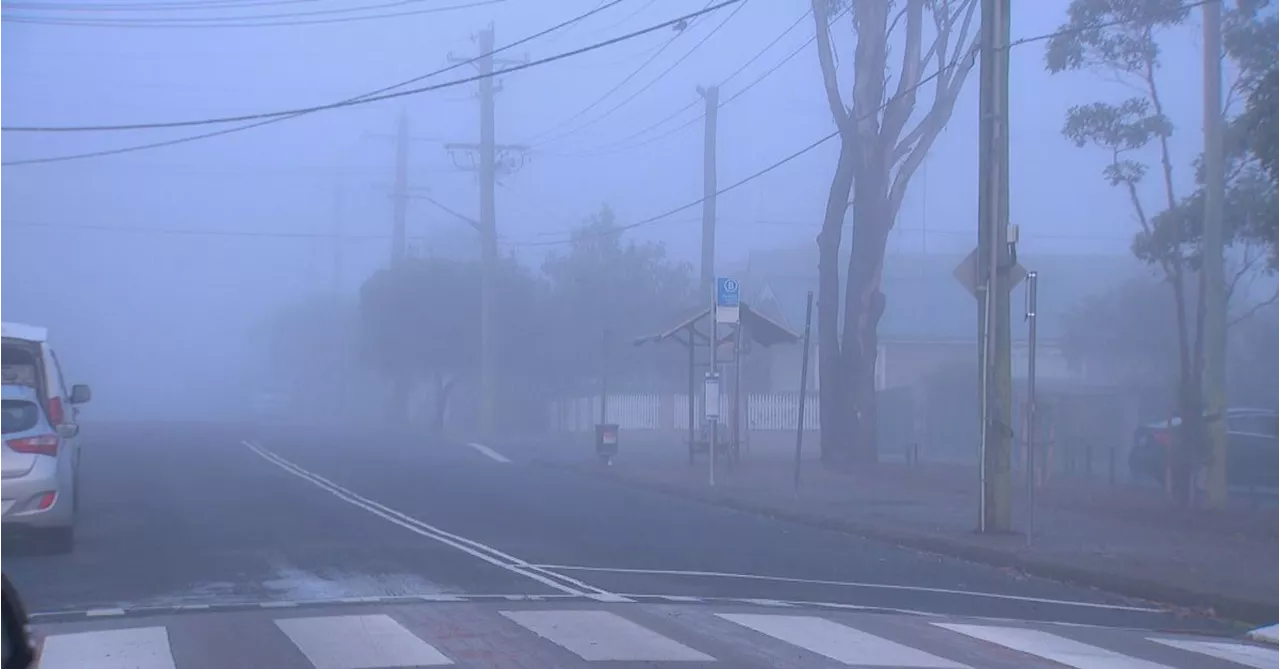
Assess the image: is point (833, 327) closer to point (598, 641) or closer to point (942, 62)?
point (942, 62)

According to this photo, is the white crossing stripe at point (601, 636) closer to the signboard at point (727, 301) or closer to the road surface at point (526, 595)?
the road surface at point (526, 595)

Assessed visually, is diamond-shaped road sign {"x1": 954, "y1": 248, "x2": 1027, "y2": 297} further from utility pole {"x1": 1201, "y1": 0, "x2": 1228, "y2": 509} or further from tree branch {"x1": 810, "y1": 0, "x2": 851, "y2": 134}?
tree branch {"x1": 810, "y1": 0, "x2": 851, "y2": 134}

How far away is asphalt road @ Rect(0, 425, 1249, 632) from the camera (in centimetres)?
1241

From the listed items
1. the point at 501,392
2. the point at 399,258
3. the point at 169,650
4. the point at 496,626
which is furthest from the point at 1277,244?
the point at 399,258

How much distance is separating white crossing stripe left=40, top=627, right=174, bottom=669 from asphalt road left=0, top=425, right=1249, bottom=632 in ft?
4.77

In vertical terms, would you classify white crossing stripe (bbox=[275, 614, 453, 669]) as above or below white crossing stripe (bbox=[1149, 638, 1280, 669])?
above

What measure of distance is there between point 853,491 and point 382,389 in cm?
5338

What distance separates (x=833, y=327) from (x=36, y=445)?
1870 centimetres

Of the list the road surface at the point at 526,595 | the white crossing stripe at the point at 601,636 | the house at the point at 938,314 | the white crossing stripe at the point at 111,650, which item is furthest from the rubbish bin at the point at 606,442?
the white crossing stripe at the point at 111,650

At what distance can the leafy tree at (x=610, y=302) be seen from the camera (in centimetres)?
5331

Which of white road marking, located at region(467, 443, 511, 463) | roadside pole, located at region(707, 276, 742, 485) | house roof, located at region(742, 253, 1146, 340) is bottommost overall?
white road marking, located at region(467, 443, 511, 463)

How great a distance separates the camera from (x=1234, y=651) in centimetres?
1034

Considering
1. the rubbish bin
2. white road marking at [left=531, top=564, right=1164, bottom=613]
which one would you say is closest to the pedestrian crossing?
white road marking at [left=531, top=564, right=1164, bottom=613]

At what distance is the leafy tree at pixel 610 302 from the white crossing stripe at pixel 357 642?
4097 cm
